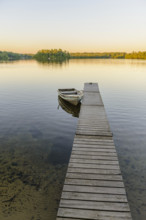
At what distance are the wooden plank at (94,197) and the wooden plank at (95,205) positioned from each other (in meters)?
0.11

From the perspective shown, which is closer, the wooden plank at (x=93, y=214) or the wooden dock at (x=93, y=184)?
the wooden plank at (x=93, y=214)

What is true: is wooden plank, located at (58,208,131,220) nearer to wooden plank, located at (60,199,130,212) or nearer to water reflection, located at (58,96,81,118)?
wooden plank, located at (60,199,130,212)

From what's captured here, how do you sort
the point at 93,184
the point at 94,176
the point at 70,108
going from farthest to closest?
the point at 70,108 → the point at 94,176 → the point at 93,184

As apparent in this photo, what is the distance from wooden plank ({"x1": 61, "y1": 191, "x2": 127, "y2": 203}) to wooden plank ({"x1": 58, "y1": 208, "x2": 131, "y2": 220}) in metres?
0.42

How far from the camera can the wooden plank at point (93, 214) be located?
4.64m

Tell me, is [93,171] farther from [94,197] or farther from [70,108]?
[70,108]

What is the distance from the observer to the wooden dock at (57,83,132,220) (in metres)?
4.80

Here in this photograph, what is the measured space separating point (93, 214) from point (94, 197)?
0.62 metres

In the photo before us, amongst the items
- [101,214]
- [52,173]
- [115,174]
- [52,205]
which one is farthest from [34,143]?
[101,214]

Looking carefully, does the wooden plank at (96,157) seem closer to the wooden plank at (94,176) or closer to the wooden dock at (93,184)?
the wooden dock at (93,184)

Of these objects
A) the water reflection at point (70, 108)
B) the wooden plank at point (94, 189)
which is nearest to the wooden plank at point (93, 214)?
the wooden plank at point (94, 189)

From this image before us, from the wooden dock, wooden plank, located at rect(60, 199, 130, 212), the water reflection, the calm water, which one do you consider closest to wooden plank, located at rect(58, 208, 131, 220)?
the wooden dock

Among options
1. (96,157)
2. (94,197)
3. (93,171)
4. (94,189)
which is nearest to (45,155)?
(96,157)

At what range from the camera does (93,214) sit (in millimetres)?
4730
